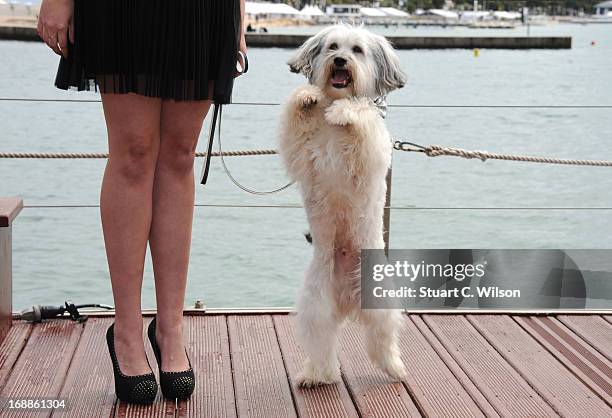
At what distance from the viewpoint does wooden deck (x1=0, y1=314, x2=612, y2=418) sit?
229 centimetres

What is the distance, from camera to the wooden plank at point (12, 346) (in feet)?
8.14

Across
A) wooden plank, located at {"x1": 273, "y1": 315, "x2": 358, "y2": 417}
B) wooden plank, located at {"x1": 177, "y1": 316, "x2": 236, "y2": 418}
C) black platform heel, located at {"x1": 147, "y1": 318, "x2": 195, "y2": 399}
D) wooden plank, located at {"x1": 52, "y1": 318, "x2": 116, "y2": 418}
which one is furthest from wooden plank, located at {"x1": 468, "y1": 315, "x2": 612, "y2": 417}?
wooden plank, located at {"x1": 52, "y1": 318, "x2": 116, "y2": 418}

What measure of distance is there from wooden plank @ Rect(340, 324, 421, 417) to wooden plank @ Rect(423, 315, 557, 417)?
0.74 feet

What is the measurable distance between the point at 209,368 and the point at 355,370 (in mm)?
413

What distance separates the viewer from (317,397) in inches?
93.0

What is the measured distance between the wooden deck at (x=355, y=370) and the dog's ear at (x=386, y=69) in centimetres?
80

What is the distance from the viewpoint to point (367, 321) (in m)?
2.47

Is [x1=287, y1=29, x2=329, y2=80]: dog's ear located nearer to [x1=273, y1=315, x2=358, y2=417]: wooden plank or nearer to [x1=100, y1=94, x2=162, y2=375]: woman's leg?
[x1=100, y1=94, x2=162, y2=375]: woman's leg

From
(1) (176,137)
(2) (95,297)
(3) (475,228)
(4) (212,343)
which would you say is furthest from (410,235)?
(1) (176,137)

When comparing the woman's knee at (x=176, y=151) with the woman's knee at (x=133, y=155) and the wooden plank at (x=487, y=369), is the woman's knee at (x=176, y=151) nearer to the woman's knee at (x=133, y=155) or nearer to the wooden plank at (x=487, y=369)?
the woman's knee at (x=133, y=155)

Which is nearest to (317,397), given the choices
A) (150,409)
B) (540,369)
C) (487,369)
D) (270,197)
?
(150,409)

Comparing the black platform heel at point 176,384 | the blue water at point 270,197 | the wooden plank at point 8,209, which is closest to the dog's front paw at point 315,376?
the black platform heel at point 176,384

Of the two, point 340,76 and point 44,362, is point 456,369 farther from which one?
point 44,362

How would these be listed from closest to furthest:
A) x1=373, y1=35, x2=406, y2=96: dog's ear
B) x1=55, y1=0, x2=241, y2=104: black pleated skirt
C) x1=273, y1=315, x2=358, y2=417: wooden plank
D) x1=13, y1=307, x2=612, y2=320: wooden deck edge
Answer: x1=55, y1=0, x2=241, y2=104: black pleated skirt
x1=273, y1=315, x2=358, y2=417: wooden plank
x1=373, y1=35, x2=406, y2=96: dog's ear
x1=13, y1=307, x2=612, y2=320: wooden deck edge
